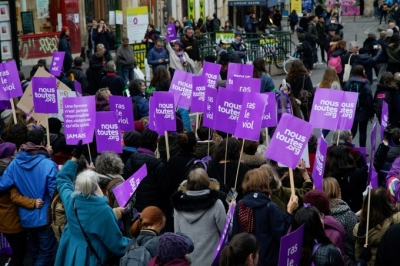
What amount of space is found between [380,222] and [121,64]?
13032mm

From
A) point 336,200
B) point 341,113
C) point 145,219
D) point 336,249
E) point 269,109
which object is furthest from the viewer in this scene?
point 269,109

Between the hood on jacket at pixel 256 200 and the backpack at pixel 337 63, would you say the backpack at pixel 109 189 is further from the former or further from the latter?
the backpack at pixel 337 63

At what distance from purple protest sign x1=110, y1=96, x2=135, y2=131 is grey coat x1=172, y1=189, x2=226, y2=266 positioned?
3.96 m

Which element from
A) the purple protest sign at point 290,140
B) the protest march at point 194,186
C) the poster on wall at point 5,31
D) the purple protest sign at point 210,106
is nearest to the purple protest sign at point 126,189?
the protest march at point 194,186

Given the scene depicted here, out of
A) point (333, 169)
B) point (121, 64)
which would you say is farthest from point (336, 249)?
point (121, 64)

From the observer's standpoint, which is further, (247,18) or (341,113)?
(247,18)

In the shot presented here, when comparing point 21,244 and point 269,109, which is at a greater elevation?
point 269,109

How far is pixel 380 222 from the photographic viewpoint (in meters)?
6.88

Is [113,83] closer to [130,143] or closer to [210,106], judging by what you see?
[210,106]

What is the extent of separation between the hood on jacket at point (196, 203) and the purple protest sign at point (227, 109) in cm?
264

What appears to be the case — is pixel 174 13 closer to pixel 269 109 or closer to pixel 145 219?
pixel 269 109

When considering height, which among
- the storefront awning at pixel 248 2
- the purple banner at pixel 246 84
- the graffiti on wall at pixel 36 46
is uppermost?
the purple banner at pixel 246 84

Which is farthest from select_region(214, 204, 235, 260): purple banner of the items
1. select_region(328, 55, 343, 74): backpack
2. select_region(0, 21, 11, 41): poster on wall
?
select_region(328, 55, 343, 74): backpack

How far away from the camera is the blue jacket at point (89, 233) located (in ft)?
23.2
